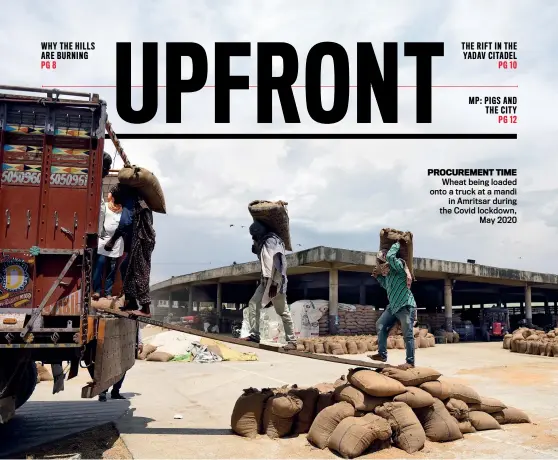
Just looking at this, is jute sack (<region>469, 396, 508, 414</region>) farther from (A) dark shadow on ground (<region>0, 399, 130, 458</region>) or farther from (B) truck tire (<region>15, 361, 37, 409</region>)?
(B) truck tire (<region>15, 361, 37, 409</region>)

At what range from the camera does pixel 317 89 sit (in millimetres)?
7414

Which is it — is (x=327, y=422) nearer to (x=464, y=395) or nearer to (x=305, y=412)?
(x=305, y=412)

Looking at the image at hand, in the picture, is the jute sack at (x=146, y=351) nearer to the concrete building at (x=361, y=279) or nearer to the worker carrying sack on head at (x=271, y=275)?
the concrete building at (x=361, y=279)

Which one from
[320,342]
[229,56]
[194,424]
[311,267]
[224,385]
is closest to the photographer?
[194,424]

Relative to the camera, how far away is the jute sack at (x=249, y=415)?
584cm

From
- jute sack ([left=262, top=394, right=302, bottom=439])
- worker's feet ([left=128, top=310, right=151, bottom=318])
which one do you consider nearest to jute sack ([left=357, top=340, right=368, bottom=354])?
jute sack ([left=262, top=394, right=302, bottom=439])

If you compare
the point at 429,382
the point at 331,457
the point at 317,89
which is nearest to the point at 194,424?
the point at 331,457

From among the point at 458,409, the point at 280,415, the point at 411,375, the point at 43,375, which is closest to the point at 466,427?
the point at 458,409

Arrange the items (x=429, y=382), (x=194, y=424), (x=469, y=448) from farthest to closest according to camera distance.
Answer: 1. (x=194, y=424)
2. (x=429, y=382)
3. (x=469, y=448)

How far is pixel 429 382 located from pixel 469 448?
849mm

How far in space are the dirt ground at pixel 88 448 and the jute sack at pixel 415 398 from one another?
306cm

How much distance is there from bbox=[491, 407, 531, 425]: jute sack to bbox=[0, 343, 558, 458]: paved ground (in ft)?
0.45

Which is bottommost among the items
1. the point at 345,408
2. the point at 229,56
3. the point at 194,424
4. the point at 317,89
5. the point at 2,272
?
the point at 194,424

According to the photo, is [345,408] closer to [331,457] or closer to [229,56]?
[331,457]
